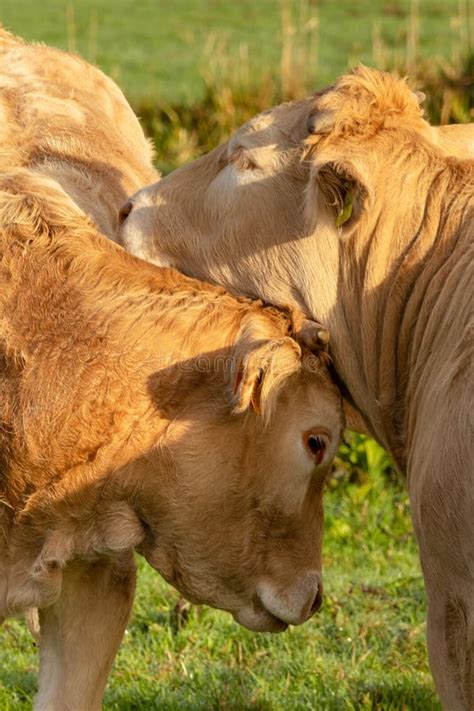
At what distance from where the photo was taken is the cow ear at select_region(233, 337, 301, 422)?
4.26 m

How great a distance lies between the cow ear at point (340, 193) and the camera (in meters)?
4.57

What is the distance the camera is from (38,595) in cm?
450

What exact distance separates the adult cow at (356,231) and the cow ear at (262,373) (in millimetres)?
391

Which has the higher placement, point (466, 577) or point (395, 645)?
point (466, 577)

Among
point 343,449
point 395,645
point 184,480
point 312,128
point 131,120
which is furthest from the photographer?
point 343,449

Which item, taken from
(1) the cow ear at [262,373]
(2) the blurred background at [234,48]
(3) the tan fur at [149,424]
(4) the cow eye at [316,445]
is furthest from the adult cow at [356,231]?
(2) the blurred background at [234,48]

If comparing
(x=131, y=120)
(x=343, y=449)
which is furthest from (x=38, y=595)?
(x=343, y=449)

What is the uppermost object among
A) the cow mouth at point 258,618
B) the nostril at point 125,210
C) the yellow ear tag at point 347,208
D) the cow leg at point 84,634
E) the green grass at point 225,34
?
the yellow ear tag at point 347,208

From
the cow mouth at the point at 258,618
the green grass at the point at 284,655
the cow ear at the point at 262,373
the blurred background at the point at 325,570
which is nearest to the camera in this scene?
the cow ear at the point at 262,373

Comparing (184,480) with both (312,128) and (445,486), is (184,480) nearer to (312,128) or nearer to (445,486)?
(445,486)

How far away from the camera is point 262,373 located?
4.32 metres

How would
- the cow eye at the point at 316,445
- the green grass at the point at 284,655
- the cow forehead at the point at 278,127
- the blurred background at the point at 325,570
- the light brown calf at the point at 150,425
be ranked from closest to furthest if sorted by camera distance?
the light brown calf at the point at 150,425
the cow eye at the point at 316,445
the cow forehead at the point at 278,127
the green grass at the point at 284,655
the blurred background at the point at 325,570

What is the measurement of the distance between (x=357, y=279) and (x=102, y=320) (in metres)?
0.89

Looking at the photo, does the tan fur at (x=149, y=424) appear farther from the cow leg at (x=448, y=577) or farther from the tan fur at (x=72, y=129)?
the tan fur at (x=72, y=129)
